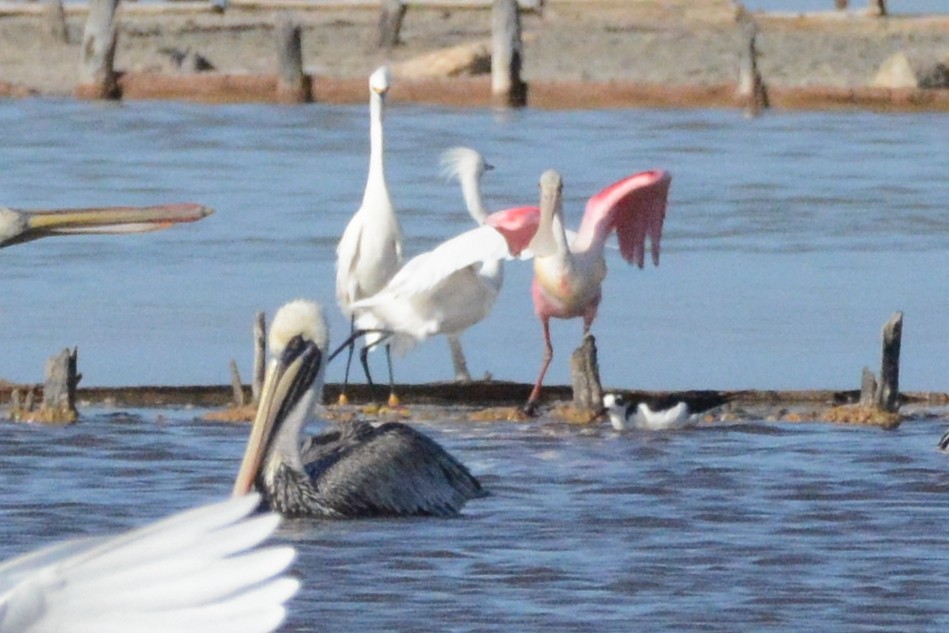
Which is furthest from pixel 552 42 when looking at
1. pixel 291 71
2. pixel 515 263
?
pixel 515 263

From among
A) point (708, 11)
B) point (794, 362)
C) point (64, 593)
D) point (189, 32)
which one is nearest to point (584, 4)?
point (708, 11)

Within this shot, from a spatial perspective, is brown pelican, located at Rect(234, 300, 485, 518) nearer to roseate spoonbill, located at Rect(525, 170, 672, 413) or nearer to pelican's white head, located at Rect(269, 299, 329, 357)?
pelican's white head, located at Rect(269, 299, 329, 357)

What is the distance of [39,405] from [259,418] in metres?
2.11

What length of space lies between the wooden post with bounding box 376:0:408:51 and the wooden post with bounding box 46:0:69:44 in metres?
3.65

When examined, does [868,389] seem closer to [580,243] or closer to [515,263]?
[580,243]

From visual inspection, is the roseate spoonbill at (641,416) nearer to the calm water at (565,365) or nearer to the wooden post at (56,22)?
the calm water at (565,365)

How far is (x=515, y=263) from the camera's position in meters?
15.4

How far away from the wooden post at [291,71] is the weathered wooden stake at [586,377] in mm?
14621

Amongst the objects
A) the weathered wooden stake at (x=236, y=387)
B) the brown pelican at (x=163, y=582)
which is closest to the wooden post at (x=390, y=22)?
the weathered wooden stake at (x=236, y=387)

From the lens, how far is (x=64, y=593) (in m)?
3.67

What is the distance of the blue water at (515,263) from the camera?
12.2m

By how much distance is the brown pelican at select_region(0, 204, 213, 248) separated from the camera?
642 cm

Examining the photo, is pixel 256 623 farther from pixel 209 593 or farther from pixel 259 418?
pixel 259 418

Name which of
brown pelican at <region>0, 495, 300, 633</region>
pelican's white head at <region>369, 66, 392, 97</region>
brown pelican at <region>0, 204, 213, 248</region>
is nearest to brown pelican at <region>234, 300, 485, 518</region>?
brown pelican at <region>0, 204, 213, 248</region>
